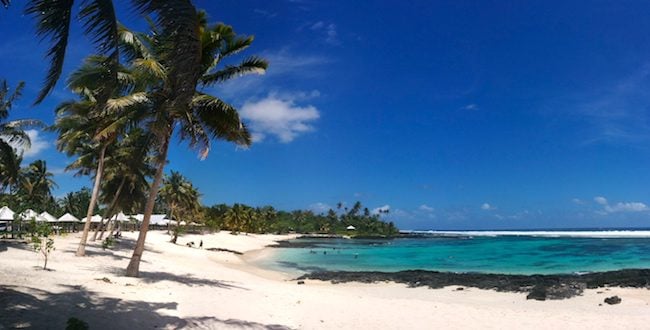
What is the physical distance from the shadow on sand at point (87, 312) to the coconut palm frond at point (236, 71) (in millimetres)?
6983

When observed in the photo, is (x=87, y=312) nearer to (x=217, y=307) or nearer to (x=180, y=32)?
(x=217, y=307)

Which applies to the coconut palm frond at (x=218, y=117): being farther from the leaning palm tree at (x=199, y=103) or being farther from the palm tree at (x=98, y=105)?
the palm tree at (x=98, y=105)

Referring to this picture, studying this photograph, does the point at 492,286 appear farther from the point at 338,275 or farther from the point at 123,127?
the point at 123,127

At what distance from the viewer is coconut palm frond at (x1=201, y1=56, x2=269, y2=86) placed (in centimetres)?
1425

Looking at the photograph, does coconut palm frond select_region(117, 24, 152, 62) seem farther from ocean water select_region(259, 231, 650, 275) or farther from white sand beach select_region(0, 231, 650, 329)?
ocean water select_region(259, 231, 650, 275)

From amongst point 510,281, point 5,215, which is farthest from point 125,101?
point 5,215

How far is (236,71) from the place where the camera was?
14312 millimetres

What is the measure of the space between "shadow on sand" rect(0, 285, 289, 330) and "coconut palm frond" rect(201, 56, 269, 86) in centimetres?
698

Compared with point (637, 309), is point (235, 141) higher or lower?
higher

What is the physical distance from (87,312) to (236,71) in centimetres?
837

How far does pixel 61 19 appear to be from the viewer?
6664mm

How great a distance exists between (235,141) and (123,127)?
3616mm

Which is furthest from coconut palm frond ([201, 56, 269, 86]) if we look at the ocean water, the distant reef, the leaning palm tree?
the ocean water

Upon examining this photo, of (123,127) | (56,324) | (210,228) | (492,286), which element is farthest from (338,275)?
(210,228)
